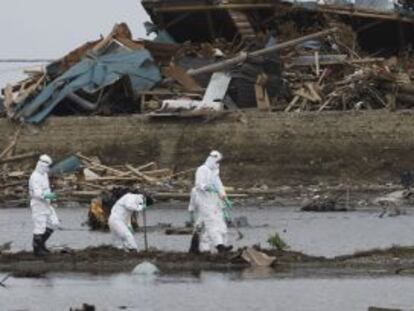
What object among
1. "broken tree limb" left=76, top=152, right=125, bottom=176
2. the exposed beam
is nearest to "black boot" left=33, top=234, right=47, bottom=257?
"broken tree limb" left=76, top=152, right=125, bottom=176

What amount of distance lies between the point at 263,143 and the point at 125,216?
24.2 m

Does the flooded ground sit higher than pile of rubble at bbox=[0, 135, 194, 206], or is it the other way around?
pile of rubble at bbox=[0, 135, 194, 206]

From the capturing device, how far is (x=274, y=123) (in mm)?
50938

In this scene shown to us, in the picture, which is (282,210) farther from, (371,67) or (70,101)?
(70,101)

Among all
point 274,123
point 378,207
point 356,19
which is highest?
point 356,19

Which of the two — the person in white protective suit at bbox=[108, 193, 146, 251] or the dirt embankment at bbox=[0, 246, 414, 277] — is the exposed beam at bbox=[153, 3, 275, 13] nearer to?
the person in white protective suit at bbox=[108, 193, 146, 251]

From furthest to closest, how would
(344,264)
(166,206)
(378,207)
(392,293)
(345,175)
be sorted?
1. (345,175)
2. (166,206)
3. (378,207)
4. (344,264)
5. (392,293)

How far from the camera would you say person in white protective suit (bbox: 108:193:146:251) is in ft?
86.9

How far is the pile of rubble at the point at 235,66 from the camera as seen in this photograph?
172 ft

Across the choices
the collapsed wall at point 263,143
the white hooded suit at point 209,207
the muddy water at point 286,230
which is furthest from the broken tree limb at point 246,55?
the white hooded suit at point 209,207

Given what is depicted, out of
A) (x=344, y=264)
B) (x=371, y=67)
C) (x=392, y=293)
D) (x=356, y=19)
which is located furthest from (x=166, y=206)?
(x=392, y=293)

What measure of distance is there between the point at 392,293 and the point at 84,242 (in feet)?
37.4

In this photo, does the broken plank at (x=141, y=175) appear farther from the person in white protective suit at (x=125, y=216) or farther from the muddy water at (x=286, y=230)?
the person in white protective suit at (x=125, y=216)

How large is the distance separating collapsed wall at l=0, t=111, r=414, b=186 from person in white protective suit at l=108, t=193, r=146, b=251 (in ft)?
73.0
